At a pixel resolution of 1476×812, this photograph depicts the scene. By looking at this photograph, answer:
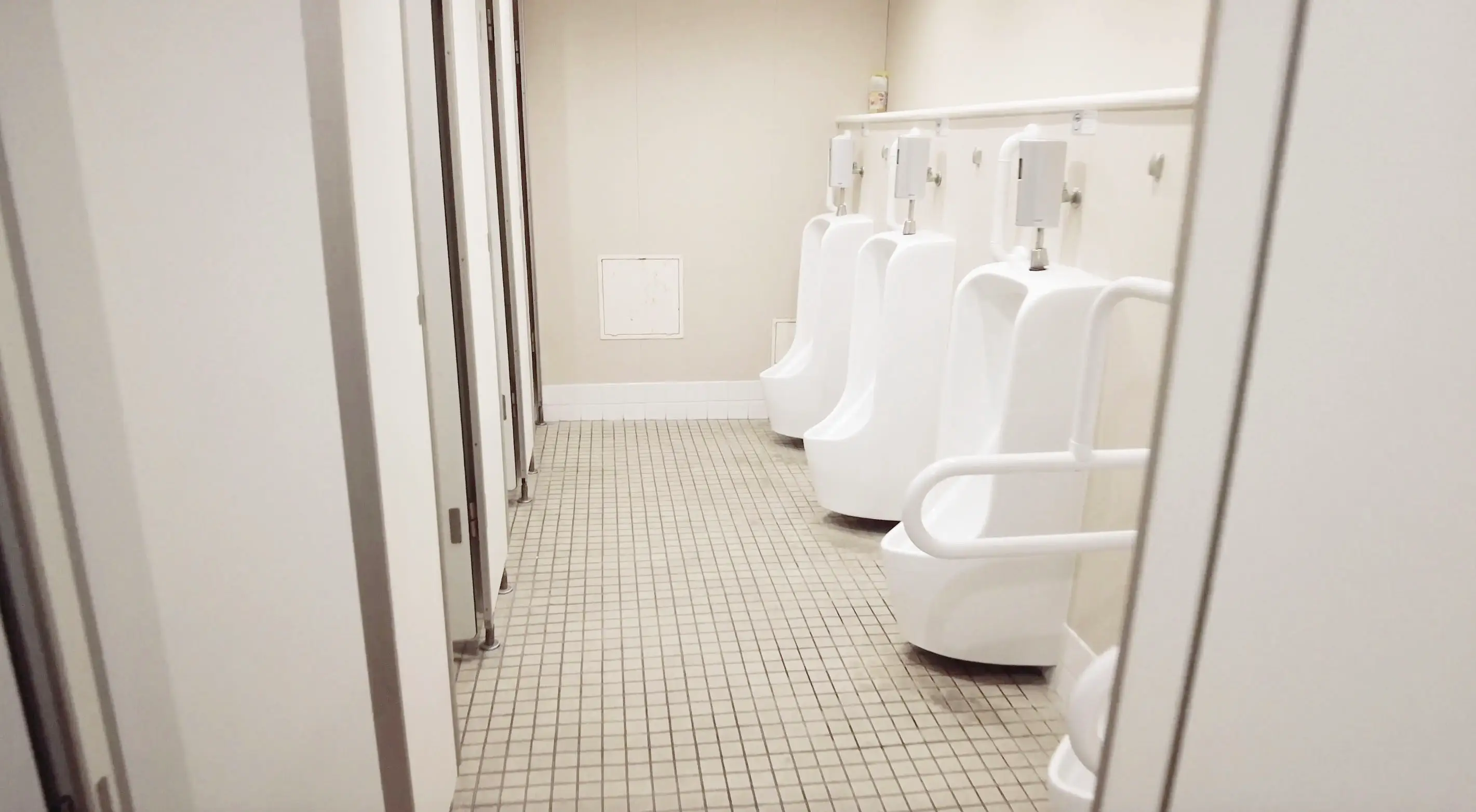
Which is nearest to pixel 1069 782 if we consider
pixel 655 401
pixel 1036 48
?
pixel 1036 48

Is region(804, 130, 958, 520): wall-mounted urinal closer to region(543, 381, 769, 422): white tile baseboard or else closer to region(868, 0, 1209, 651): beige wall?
region(868, 0, 1209, 651): beige wall

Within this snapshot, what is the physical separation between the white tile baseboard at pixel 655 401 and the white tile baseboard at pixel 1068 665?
2288mm

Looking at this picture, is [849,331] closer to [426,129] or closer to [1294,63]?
[426,129]

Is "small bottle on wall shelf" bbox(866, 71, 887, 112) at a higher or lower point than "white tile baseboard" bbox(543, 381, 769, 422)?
higher

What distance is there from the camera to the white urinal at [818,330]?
349 cm

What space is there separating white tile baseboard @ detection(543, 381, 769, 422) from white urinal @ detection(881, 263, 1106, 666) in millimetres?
2057

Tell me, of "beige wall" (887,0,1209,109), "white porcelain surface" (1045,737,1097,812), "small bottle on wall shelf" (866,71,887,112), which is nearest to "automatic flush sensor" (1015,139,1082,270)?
"beige wall" (887,0,1209,109)

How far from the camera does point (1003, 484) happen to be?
2.06 m

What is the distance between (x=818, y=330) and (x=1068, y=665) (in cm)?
179

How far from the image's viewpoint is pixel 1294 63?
507mm

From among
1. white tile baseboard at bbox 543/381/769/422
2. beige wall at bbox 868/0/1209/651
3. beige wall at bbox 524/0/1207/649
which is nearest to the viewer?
beige wall at bbox 868/0/1209/651

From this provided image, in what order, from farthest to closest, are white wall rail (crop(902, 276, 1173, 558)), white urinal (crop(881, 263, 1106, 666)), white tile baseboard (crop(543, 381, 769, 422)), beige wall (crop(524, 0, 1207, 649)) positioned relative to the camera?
white tile baseboard (crop(543, 381, 769, 422)) < beige wall (crop(524, 0, 1207, 649)) < white urinal (crop(881, 263, 1106, 666)) < white wall rail (crop(902, 276, 1173, 558))

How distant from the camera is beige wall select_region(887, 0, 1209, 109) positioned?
2045 millimetres

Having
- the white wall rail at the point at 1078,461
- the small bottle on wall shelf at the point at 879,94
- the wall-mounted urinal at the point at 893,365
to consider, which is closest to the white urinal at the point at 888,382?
the wall-mounted urinal at the point at 893,365
